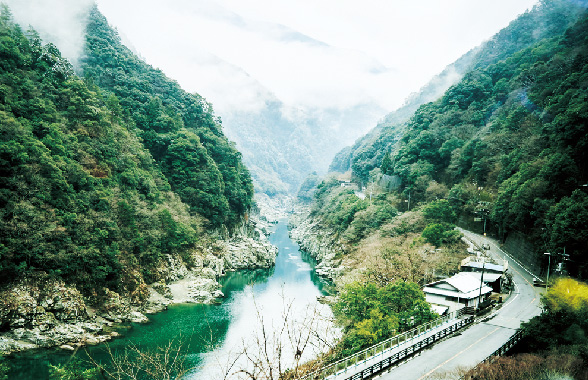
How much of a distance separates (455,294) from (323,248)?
117 feet

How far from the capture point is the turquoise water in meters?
20.3

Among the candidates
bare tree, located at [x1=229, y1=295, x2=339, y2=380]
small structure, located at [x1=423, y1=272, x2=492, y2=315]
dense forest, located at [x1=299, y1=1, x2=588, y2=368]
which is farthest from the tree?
small structure, located at [x1=423, y1=272, x2=492, y2=315]

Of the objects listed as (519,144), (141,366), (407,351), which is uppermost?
(519,144)

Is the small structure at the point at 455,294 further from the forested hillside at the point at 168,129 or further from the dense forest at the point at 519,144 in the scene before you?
the forested hillside at the point at 168,129

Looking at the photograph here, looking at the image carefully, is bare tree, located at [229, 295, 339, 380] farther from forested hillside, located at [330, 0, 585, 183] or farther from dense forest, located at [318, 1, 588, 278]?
forested hillside, located at [330, 0, 585, 183]

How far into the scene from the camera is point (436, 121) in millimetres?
56844

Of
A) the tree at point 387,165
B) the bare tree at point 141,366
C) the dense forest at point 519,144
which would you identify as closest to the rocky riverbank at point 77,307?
the bare tree at point 141,366

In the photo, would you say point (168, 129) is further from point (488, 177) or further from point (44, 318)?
point (488, 177)

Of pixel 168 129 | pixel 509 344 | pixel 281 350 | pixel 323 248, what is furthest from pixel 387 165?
pixel 281 350

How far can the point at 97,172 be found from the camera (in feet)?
106

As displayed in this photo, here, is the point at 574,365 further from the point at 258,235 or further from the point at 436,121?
the point at 258,235

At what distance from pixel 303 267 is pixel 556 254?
34.1 m

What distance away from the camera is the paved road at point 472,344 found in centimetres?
1445

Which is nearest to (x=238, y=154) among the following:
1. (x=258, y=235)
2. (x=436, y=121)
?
(x=258, y=235)
